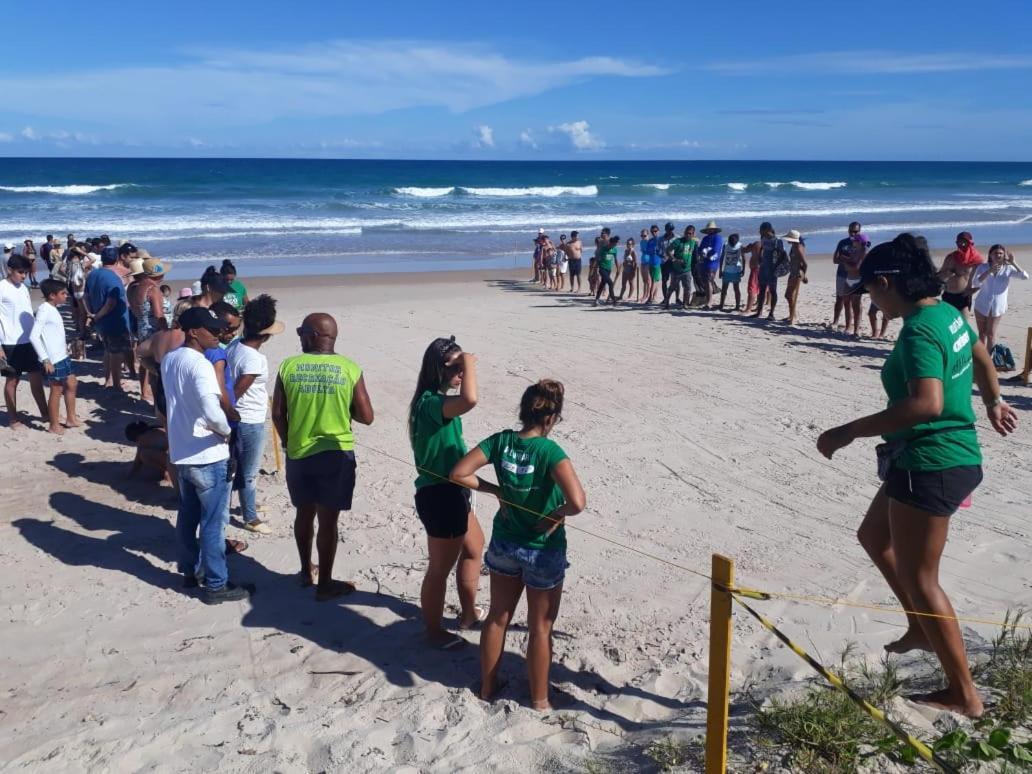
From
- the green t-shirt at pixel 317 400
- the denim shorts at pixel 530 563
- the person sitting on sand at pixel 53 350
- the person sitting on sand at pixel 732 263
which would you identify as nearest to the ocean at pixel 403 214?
the person sitting on sand at pixel 732 263

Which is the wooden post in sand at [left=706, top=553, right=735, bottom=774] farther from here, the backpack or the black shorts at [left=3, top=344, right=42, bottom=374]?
the backpack

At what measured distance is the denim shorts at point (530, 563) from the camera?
3.80 metres

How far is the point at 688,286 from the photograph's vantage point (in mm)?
15273

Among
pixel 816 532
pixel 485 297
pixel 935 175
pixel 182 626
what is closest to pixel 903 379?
pixel 816 532

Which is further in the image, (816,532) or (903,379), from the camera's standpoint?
(816,532)

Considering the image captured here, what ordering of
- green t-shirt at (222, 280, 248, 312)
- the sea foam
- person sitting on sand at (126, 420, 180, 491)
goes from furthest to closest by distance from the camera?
1. the sea foam
2. green t-shirt at (222, 280, 248, 312)
3. person sitting on sand at (126, 420, 180, 491)

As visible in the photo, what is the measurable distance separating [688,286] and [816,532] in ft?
31.7

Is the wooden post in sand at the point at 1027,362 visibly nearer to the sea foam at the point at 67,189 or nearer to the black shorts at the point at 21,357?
the black shorts at the point at 21,357

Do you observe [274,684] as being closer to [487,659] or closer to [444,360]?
[487,659]

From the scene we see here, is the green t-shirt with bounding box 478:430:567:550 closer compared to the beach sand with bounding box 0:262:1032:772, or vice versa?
the green t-shirt with bounding box 478:430:567:550

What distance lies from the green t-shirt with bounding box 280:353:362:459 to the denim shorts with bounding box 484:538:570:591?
1391 millimetres

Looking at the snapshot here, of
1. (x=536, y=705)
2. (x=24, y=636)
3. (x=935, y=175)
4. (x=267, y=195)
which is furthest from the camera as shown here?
(x=935, y=175)

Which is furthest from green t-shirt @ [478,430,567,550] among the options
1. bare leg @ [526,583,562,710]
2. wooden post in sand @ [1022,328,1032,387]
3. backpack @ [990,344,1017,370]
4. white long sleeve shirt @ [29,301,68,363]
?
backpack @ [990,344,1017,370]

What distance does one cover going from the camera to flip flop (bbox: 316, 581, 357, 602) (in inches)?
202
